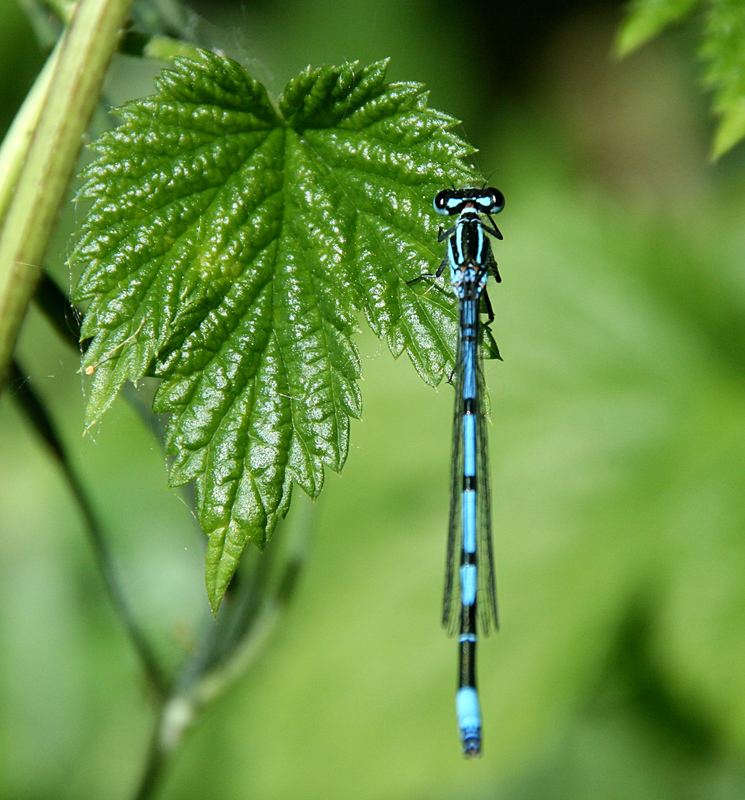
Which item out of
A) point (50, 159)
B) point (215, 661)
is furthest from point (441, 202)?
point (215, 661)

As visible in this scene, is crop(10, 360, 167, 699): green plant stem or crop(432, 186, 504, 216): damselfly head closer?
crop(10, 360, 167, 699): green plant stem

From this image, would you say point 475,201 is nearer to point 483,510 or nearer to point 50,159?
point 483,510

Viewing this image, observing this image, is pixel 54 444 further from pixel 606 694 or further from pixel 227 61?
pixel 606 694

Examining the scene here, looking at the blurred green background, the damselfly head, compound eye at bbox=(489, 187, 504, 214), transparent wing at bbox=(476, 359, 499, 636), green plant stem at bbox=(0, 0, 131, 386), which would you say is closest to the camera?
green plant stem at bbox=(0, 0, 131, 386)

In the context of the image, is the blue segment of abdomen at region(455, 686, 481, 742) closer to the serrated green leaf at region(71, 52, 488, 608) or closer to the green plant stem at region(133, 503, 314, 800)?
the green plant stem at region(133, 503, 314, 800)

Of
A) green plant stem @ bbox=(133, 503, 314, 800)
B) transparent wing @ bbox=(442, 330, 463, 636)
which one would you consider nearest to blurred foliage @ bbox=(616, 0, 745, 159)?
transparent wing @ bbox=(442, 330, 463, 636)
